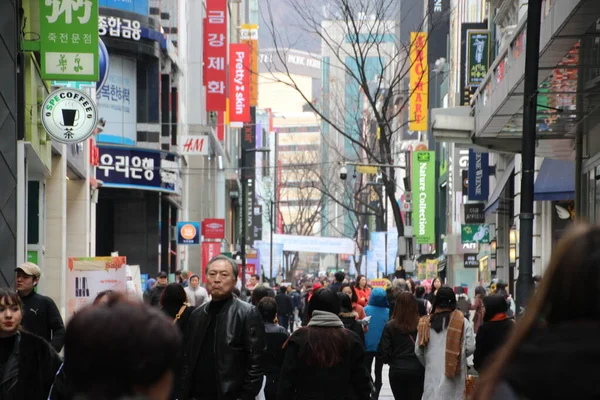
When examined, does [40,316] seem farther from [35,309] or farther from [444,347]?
[444,347]

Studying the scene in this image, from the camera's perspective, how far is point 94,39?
19312 millimetres

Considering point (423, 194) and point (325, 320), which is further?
point (423, 194)

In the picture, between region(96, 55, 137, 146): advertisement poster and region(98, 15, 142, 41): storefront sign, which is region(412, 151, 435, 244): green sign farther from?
region(98, 15, 142, 41): storefront sign

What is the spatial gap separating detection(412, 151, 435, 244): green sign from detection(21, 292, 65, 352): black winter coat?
1676 inches

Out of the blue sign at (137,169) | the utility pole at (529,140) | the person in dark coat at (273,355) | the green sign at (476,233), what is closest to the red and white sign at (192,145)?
the blue sign at (137,169)

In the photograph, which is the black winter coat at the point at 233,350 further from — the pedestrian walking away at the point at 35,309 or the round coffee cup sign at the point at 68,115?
the round coffee cup sign at the point at 68,115

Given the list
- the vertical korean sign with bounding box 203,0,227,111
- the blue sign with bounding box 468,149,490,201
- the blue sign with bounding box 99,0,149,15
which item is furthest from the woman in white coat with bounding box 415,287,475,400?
the vertical korean sign with bounding box 203,0,227,111

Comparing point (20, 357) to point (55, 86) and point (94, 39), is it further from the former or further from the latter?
point (55, 86)

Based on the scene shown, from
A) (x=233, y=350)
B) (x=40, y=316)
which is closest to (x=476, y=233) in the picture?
(x=40, y=316)

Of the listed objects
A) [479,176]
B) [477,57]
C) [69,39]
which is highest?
[477,57]

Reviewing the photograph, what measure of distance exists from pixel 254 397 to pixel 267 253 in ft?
290

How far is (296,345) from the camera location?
8922 mm

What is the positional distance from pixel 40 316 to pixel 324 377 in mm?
3165

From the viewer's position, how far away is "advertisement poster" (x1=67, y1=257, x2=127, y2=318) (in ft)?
57.2
